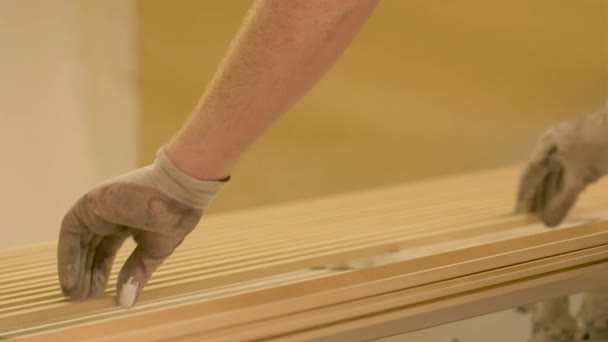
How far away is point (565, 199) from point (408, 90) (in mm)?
638

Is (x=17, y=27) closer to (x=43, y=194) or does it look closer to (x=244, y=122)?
(x=43, y=194)

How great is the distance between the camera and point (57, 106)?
4.29 ft

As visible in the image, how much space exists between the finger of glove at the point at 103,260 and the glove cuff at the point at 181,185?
3.5 inches

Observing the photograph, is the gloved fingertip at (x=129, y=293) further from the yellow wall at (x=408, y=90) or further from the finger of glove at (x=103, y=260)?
the yellow wall at (x=408, y=90)

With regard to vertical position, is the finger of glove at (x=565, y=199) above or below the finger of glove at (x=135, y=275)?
above

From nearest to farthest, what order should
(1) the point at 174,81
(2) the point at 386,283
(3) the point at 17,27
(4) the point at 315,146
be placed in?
(2) the point at 386,283, (3) the point at 17,27, (1) the point at 174,81, (4) the point at 315,146

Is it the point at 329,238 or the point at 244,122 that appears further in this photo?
the point at 329,238

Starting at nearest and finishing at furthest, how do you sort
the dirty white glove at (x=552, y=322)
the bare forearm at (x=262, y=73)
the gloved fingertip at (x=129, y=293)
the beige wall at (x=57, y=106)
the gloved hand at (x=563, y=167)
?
the bare forearm at (x=262, y=73) < the gloved fingertip at (x=129, y=293) < the dirty white glove at (x=552, y=322) < the gloved hand at (x=563, y=167) < the beige wall at (x=57, y=106)

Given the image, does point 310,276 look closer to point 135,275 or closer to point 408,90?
point 135,275

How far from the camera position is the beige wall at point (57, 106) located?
1251mm

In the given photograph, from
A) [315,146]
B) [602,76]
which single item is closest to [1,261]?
[315,146]

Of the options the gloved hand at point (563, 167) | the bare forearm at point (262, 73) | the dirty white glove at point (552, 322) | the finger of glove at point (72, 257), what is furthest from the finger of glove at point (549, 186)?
the finger of glove at point (72, 257)

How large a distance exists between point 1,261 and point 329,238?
0.41m

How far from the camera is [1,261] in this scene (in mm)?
924
